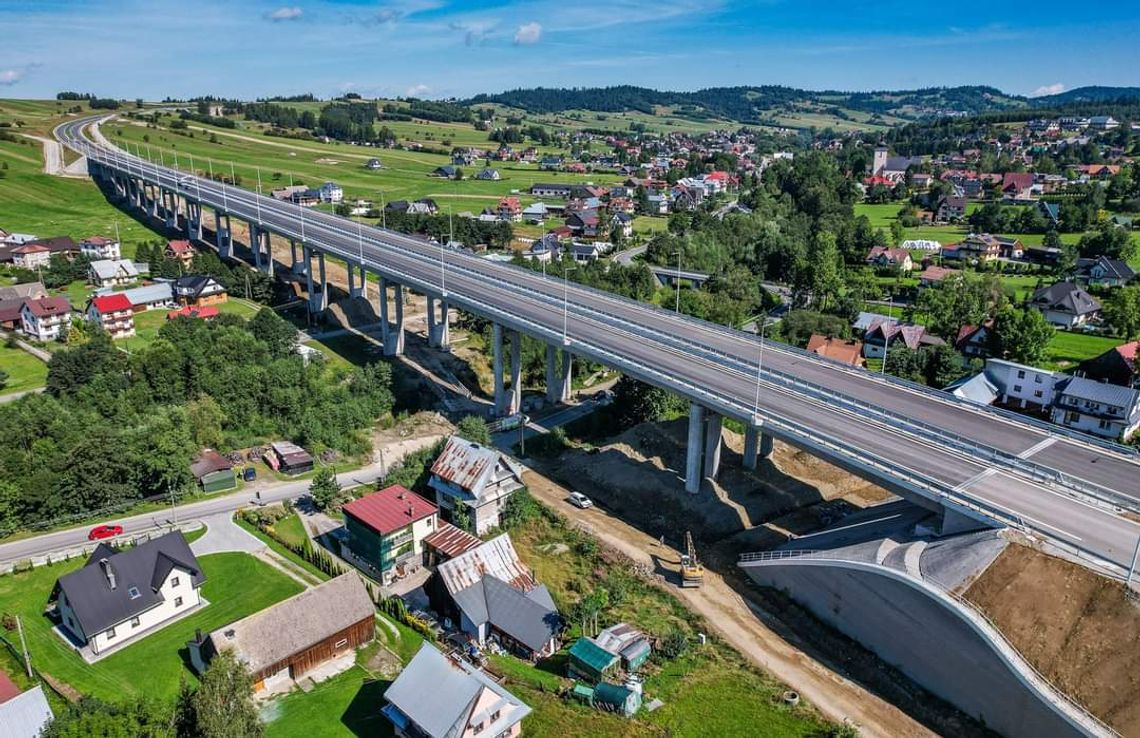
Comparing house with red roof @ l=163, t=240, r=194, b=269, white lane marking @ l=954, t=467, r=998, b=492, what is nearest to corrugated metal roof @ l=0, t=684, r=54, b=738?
white lane marking @ l=954, t=467, r=998, b=492

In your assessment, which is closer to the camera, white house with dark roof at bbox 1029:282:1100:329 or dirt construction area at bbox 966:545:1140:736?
dirt construction area at bbox 966:545:1140:736

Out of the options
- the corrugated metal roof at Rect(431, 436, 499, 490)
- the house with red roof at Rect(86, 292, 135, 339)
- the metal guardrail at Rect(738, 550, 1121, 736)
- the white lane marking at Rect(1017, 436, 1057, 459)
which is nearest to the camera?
the metal guardrail at Rect(738, 550, 1121, 736)

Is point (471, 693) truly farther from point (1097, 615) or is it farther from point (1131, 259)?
point (1131, 259)

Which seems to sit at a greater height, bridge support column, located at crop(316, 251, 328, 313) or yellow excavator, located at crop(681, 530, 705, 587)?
bridge support column, located at crop(316, 251, 328, 313)

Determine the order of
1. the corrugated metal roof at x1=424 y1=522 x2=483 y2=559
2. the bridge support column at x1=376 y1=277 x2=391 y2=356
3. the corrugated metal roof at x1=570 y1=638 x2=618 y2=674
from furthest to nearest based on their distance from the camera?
the bridge support column at x1=376 y1=277 x2=391 y2=356 < the corrugated metal roof at x1=424 y1=522 x2=483 y2=559 < the corrugated metal roof at x1=570 y1=638 x2=618 y2=674

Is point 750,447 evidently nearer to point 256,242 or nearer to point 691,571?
point 691,571

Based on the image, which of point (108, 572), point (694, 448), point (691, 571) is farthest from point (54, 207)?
point (691, 571)

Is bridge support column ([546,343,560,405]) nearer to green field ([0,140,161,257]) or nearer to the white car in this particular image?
the white car

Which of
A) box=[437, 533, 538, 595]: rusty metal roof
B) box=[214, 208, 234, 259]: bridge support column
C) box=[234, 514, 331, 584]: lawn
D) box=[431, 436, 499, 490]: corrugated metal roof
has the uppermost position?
box=[214, 208, 234, 259]: bridge support column
